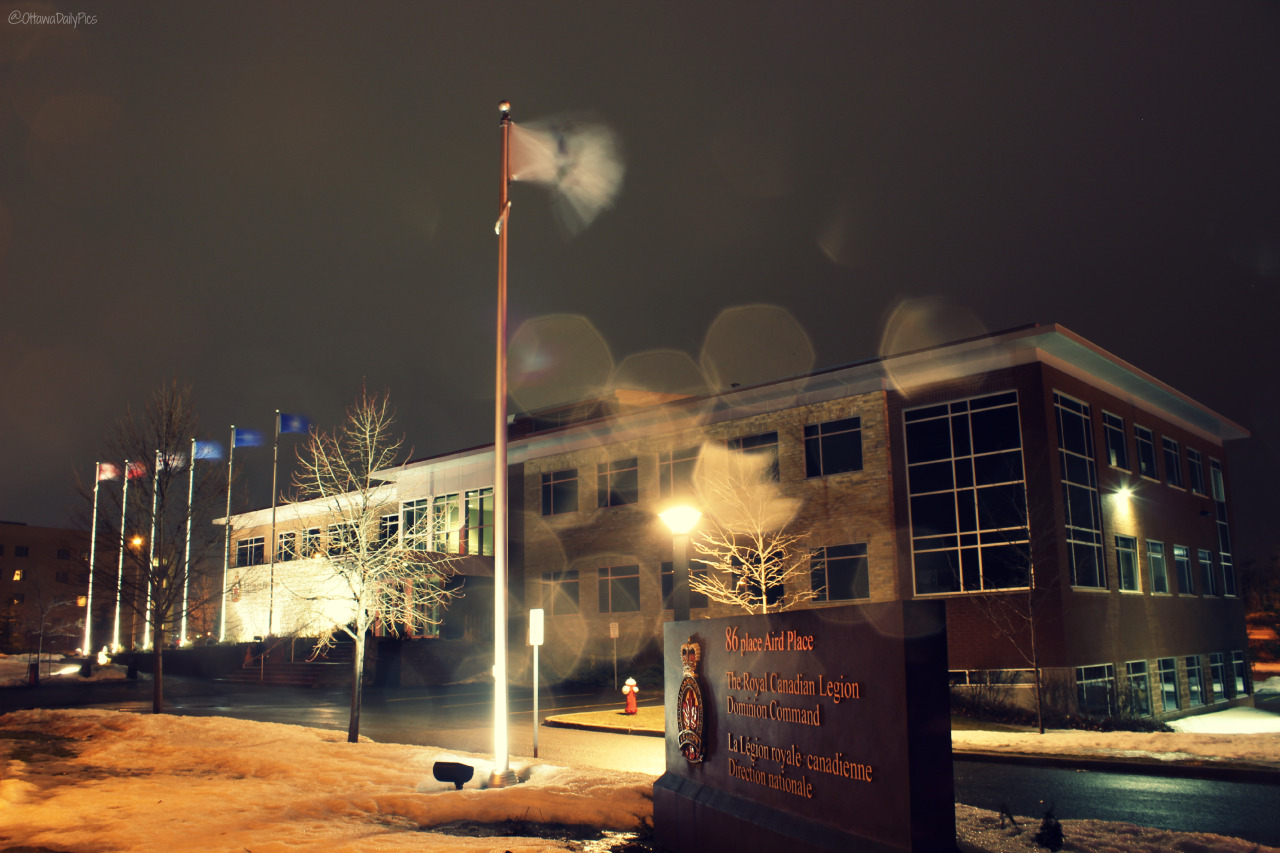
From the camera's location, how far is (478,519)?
47.8m

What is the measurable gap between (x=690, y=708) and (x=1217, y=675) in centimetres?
3814

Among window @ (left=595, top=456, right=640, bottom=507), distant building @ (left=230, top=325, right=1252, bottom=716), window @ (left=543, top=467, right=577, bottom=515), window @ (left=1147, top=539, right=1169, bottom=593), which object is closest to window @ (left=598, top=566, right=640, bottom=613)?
distant building @ (left=230, top=325, right=1252, bottom=716)

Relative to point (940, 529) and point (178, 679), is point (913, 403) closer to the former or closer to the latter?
point (940, 529)

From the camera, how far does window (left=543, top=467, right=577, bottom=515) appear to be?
41.1 metres

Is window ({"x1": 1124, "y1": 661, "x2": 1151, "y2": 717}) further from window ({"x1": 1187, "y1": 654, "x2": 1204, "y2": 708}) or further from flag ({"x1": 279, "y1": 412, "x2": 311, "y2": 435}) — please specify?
flag ({"x1": 279, "y1": 412, "x2": 311, "y2": 435})

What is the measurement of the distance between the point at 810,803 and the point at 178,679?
1779 inches

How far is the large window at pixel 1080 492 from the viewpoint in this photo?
27.8m

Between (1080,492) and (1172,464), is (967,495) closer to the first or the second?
(1080,492)

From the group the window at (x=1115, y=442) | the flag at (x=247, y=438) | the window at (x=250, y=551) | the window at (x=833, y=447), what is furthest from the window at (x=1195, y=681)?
the window at (x=250, y=551)

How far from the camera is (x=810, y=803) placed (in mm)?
6844

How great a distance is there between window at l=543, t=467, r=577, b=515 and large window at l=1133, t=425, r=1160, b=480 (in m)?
22.8

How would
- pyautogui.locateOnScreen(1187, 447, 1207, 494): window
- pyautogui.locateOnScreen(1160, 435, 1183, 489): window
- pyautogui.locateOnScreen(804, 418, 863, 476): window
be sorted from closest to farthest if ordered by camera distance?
1. pyautogui.locateOnScreen(804, 418, 863, 476): window
2. pyautogui.locateOnScreen(1160, 435, 1183, 489): window
3. pyautogui.locateOnScreen(1187, 447, 1207, 494): window

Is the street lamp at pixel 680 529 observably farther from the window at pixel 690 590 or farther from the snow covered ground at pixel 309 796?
the window at pixel 690 590

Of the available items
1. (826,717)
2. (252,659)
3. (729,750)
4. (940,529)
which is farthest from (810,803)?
(252,659)
